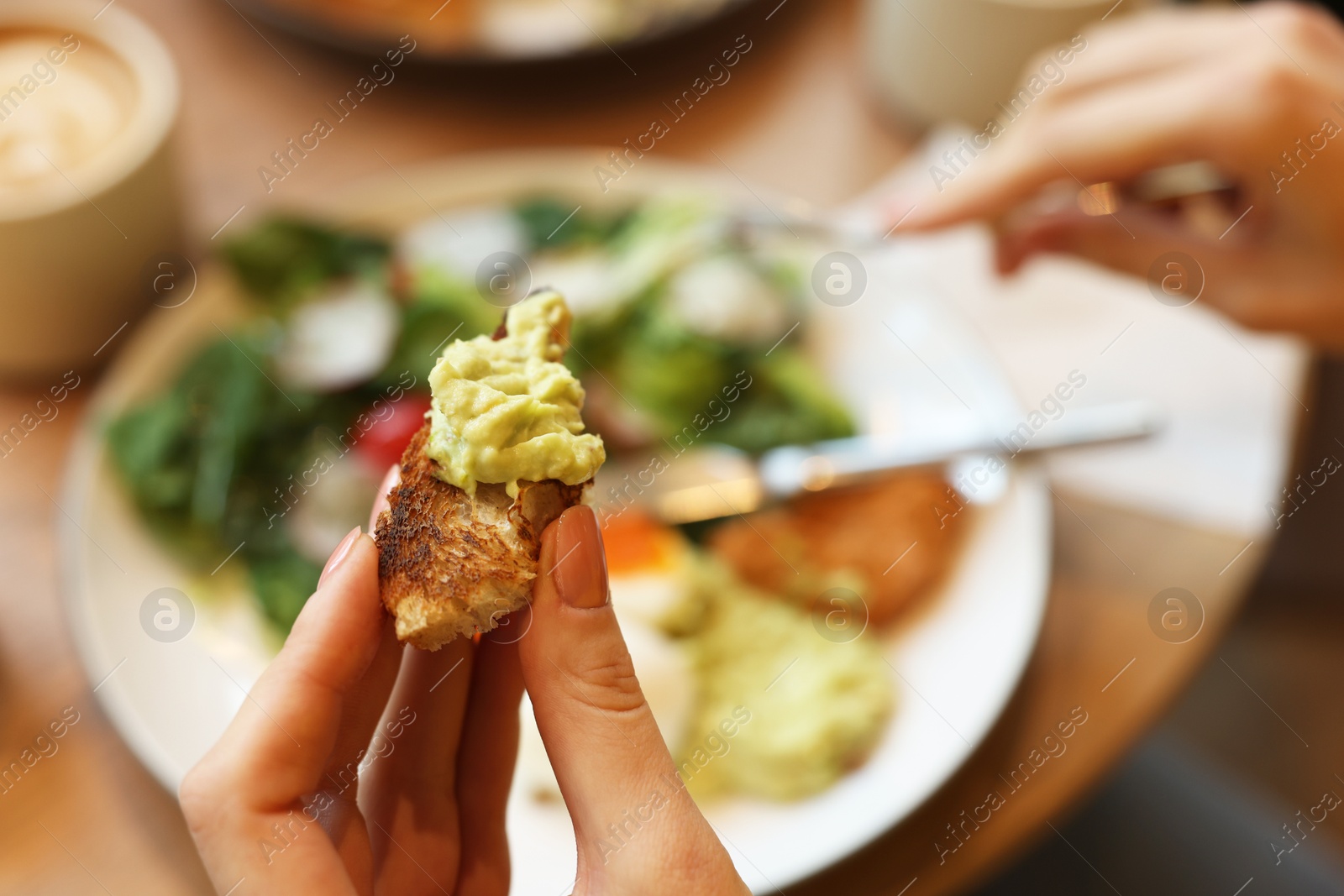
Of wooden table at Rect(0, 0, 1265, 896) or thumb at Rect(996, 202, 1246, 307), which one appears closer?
wooden table at Rect(0, 0, 1265, 896)

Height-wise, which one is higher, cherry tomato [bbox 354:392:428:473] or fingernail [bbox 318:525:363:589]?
fingernail [bbox 318:525:363:589]

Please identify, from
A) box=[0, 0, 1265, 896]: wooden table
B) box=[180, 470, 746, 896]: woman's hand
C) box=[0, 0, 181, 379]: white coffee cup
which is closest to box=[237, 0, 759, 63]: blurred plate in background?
box=[0, 0, 1265, 896]: wooden table

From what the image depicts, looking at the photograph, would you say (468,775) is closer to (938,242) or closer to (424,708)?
(424,708)

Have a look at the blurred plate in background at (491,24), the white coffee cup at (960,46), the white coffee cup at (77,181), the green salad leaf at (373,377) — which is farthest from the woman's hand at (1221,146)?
the white coffee cup at (77,181)

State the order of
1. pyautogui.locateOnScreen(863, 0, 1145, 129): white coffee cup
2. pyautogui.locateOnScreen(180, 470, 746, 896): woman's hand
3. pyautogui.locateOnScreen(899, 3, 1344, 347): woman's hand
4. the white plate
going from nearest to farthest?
pyautogui.locateOnScreen(180, 470, 746, 896): woman's hand
the white plate
pyautogui.locateOnScreen(899, 3, 1344, 347): woman's hand
pyautogui.locateOnScreen(863, 0, 1145, 129): white coffee cup

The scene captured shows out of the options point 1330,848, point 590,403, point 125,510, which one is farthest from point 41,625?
point 1330,848

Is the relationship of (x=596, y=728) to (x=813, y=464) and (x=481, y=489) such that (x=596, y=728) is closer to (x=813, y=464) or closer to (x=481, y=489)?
(x=481, y=489)

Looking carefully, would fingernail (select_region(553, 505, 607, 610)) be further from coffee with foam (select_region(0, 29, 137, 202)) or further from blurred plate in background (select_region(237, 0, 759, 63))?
blurred plate in background (select_region(237, 0, 759, 63))
